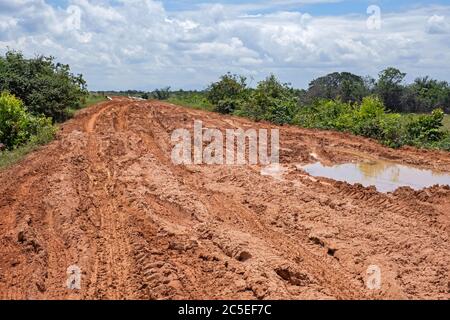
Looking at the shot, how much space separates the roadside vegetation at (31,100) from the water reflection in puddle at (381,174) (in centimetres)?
854

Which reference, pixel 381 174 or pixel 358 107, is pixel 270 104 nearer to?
pixel 358 107

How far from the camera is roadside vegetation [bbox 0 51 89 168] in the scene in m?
16.2

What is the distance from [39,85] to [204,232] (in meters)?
16.5

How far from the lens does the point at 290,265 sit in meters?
6.80

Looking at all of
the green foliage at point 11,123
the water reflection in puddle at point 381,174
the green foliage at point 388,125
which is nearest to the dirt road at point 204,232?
the water reflection in puddle at point 381,174

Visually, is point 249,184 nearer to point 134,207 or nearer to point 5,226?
point 134,207

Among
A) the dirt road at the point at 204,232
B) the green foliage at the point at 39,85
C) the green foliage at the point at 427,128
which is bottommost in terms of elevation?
the dirt road at the point at 204,232

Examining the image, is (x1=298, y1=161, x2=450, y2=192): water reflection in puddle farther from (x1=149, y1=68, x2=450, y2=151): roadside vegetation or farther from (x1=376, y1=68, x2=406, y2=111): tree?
(x1=376, y1=68, x2=406, y2=111): tree

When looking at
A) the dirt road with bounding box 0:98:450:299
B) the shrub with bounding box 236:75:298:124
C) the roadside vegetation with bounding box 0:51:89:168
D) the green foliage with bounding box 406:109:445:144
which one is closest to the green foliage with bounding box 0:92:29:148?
the roadside vegetation with bounding box 0:51:89:168

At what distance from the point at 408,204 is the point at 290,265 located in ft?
15.3

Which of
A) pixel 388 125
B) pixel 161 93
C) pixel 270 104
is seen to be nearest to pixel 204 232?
pixel 388 125

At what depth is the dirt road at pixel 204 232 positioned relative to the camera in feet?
21.0

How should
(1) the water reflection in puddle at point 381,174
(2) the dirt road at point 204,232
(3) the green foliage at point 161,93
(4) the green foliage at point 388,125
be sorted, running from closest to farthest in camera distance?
(2) the dirt road at point 204,232, (1) the water reflection in puddle at point 381,174, (4) the green foliage at point 388,125, (3) the green foliage at point 161,93

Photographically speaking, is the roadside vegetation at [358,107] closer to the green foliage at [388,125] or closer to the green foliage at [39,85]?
the green foliage at [388,125]
